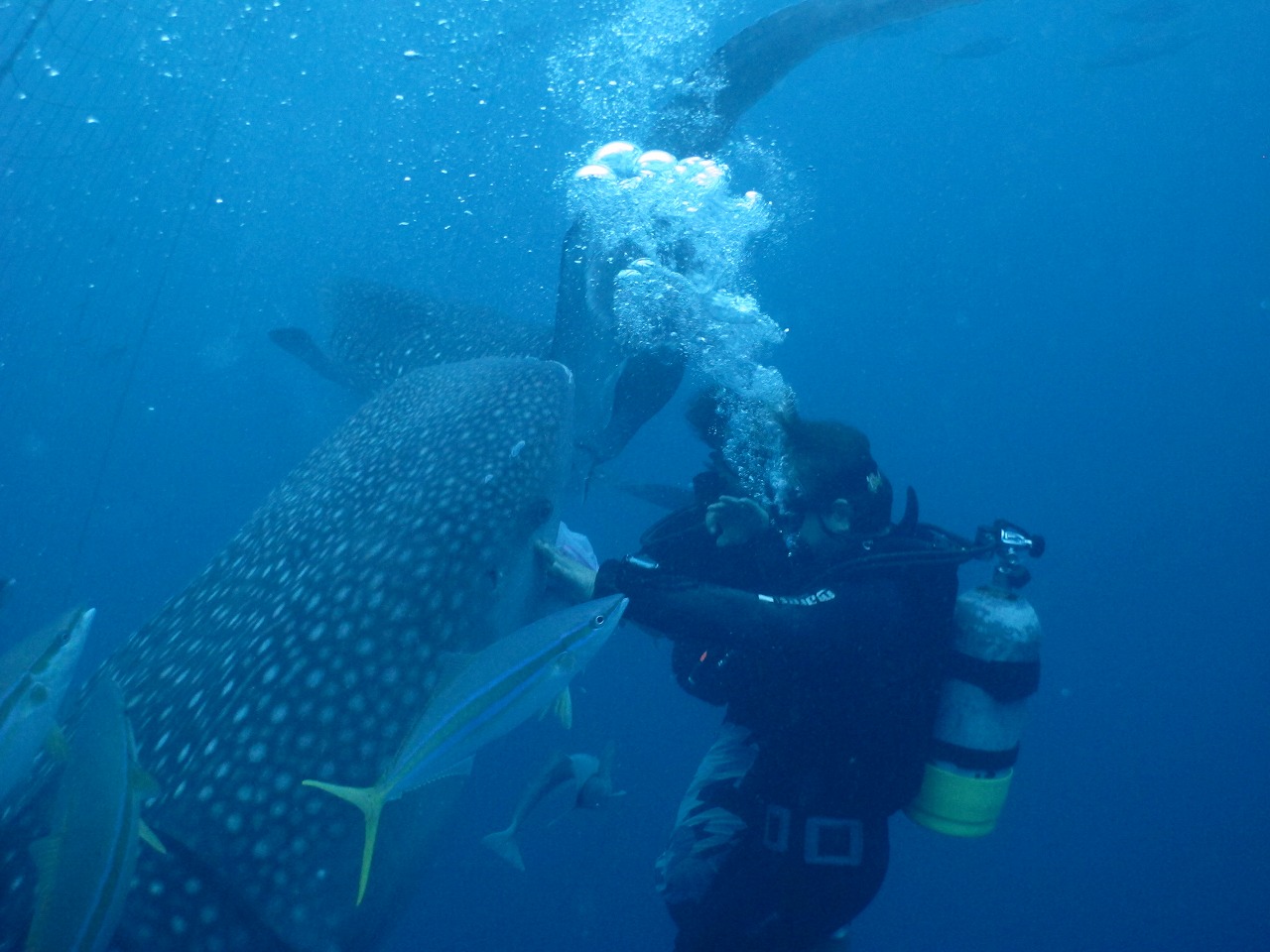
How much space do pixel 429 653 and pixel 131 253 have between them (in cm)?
7953

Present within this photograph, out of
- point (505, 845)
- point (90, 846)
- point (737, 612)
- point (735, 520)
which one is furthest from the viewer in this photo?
point (505, 845)

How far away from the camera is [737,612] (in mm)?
2887

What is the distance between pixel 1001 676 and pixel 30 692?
11.9 ft

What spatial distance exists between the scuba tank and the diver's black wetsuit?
0.11 metres

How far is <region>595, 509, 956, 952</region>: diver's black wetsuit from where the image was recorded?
2.93m

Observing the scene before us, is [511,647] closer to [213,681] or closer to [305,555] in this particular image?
[213,681]

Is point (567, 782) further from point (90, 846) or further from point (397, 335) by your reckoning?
point (397, 335)

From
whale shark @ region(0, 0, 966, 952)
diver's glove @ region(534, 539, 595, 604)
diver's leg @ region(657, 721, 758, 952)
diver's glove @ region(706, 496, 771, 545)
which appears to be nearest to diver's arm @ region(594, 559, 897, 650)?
diver's glove @ region(534, 539, 595, 604)

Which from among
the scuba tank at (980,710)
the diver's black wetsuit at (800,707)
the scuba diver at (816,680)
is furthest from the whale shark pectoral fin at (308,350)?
the scuba tank at (980,710)

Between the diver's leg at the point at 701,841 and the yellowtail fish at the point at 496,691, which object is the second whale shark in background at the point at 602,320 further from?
the yellowtail fish at the point at 496,691

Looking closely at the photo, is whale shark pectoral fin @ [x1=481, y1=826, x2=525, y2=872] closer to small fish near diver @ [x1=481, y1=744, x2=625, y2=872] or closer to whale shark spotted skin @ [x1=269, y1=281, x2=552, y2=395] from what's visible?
small fish near diver @ [x1=481, y1=744, x2=625, y2=872]

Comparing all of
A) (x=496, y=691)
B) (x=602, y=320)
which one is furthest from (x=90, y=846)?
(x=602, y=320)

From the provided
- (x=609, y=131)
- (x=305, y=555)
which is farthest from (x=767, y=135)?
(x=305, y=555)

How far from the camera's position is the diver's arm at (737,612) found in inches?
114
